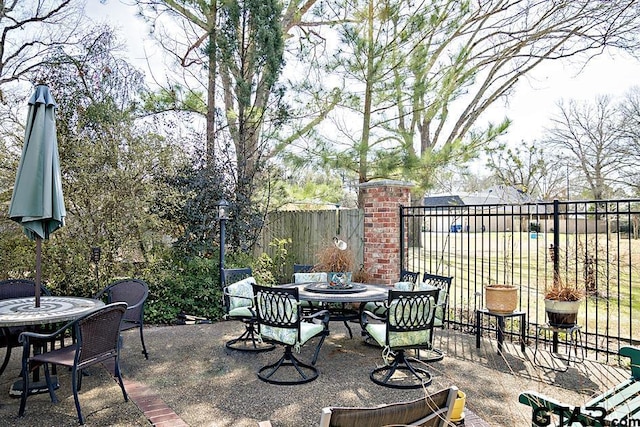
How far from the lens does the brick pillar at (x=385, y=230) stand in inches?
253

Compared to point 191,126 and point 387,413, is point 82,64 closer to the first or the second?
point 191,126

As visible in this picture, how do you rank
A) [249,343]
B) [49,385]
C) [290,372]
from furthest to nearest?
1. [249,343]
2. [290,372]
3. [49,385]

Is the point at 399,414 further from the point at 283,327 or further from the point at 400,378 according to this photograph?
the point at 400,378

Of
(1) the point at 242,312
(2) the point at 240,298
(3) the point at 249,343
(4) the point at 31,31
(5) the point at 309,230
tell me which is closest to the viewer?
(1) the point at 242,312

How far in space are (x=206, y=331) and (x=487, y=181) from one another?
752 inches

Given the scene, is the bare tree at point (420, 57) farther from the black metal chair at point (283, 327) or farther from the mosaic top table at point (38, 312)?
the mosaic top table at point (38, 312)

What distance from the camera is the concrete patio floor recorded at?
10.4 ft

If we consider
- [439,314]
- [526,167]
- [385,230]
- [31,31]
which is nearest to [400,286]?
[439,314]

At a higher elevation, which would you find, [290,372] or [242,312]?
[242,312]

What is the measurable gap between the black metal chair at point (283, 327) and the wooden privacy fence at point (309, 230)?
3285 millimetres

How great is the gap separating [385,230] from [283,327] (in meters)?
2.97

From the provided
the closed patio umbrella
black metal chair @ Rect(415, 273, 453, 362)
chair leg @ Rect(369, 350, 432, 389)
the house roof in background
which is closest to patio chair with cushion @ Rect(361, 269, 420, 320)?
black metal chair @ Rect(415, 273, 453, 362)

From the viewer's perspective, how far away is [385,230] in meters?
6.49

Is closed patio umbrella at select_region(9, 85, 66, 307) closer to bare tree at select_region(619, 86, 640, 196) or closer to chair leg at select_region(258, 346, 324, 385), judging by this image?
chair leg at select_region(258, 346, 324, 385)
